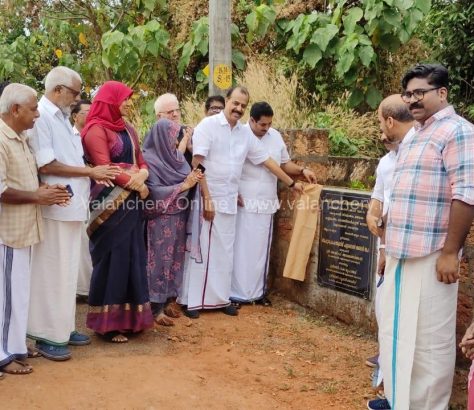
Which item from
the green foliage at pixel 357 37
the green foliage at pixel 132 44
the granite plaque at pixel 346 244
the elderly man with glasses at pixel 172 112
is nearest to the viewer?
the granite plaque at pixel 346 244

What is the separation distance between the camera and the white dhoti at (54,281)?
422cm

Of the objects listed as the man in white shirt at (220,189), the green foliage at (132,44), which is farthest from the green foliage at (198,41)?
the man in white shirt at (220,189)

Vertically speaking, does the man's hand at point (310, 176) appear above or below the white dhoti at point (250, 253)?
above

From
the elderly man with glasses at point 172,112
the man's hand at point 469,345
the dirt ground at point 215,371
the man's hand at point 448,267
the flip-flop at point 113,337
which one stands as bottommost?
the dirt ground at point 215,371

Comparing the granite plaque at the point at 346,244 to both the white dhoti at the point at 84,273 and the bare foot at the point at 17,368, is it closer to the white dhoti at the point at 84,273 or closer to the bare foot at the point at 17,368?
the white dhoti at the point at 84,273

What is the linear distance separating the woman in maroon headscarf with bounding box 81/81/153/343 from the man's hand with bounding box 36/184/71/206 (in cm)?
48

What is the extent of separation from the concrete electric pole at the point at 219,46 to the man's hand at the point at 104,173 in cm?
270

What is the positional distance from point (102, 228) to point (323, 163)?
7.85 feet

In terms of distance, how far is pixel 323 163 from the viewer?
590cm

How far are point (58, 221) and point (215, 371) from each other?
1.54m

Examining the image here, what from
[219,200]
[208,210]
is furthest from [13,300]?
[219,200]

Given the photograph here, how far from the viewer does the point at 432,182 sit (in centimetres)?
303

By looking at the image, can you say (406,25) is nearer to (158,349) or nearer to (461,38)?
(461,38)

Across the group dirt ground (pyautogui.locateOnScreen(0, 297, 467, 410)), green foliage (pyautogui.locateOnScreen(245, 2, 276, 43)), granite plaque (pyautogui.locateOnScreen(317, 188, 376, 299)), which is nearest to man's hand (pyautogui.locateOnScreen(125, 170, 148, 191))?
dirt ground (pyautogui.locateOnScreen(0, 297, 467, 410))
